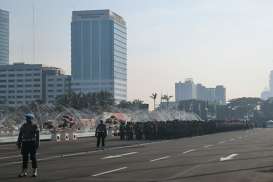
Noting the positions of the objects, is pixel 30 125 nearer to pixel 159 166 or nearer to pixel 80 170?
pixel 80 170

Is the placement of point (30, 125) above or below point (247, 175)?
above

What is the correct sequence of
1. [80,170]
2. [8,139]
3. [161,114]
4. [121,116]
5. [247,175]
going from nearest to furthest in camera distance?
[247,175]
[80,170]
[8,139]
[121,116]
[161,114]

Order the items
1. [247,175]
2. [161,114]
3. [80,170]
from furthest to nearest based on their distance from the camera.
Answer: [161,114]
[80,170]
[247,175]

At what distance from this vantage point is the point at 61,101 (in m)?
146

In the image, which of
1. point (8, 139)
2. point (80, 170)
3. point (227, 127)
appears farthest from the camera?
point (227, 127)

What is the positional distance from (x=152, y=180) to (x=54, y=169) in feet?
15.5

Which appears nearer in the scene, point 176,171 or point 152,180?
point 152,180

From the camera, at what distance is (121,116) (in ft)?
275

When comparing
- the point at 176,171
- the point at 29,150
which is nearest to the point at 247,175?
the point at 176,171

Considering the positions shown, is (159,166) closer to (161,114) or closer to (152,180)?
(152,180)

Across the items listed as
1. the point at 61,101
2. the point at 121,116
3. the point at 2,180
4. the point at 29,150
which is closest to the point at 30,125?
Answer: the point at 29,150

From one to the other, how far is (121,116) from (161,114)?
117 feet

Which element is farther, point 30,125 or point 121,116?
point 121,116

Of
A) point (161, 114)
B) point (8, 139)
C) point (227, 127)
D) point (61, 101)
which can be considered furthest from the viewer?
point (61, 101)
